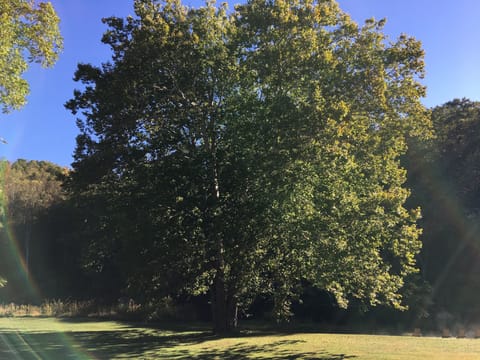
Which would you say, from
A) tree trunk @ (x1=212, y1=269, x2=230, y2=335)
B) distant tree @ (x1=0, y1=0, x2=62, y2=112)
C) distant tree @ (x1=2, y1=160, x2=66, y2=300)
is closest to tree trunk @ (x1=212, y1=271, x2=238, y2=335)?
tree trunk @ (x1=212, y1=269, x2=230, y2=335)

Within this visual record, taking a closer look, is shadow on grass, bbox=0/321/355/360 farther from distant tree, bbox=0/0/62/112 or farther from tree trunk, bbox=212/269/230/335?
distant tree, bbox=0/0/62/112

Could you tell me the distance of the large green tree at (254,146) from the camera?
1421 cm

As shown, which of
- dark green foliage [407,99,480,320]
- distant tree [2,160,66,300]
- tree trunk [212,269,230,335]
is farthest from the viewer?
distant tree [2,160,66,300]

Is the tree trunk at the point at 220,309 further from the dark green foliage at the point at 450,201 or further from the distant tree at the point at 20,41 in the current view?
the dark green foliage at the point at 450,201

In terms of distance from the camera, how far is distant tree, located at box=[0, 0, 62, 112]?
9570mm

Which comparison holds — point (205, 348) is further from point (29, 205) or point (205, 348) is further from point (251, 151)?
point (29, 205)

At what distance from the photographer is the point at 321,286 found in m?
14.5

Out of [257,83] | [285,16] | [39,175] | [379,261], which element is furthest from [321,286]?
[39,175]

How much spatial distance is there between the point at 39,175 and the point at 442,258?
149 ft

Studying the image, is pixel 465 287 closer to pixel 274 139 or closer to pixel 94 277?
pixel 274 139

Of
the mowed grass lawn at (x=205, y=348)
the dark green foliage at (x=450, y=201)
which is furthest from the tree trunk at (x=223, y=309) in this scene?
the dark green foliage at (x=450, y=201)

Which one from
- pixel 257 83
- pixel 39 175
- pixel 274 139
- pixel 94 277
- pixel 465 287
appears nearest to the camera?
pixel 274 139

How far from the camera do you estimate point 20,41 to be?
10.3 metres

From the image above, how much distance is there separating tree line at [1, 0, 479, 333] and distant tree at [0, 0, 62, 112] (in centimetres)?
531
